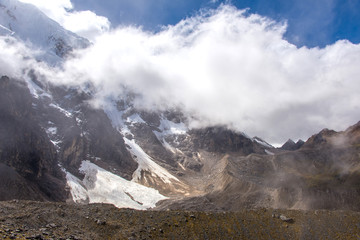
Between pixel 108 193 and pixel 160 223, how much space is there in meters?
147

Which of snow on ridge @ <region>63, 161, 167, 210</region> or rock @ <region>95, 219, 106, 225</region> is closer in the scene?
rock @ <region>95, 219, 106, 225</region>

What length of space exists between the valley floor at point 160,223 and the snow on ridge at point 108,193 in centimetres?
12219

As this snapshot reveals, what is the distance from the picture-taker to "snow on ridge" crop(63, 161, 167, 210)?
16616cm

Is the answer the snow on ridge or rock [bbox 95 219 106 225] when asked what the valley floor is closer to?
rock [bbox 95 219 106 225]

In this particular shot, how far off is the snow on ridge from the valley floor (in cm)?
12219

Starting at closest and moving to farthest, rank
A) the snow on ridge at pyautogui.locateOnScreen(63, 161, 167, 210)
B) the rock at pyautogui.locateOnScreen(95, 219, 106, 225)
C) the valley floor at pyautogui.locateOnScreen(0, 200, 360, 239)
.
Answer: the valley floor at pyautogui.locateOnScreen(0, 200, 360, 239)
the rock at pyautogui.locateOnScreen(95, 219, 106, 225)
the snow on ridge at pyautogui.locateOnScreen(63, 161, 167, 210)

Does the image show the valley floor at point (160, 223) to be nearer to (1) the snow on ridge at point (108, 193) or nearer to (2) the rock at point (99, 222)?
(2) the rock at point (99, 222)

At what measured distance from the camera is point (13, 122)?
151 m

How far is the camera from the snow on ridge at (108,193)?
166163 millimetres

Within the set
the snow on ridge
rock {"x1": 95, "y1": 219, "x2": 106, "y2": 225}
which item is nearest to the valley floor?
rock {"x1": 95, "y1": 219, "x2": 106, "y2": 225}

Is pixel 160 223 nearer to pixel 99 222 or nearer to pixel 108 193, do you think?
pixel 99 222

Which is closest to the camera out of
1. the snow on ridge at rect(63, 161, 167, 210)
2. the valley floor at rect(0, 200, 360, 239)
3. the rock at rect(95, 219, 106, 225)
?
the valley floor at rect(0, 200, 360, 239)

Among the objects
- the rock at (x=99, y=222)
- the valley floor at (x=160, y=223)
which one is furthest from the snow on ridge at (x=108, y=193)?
the rock at (x=99, y=222)

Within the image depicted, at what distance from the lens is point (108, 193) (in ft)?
588
